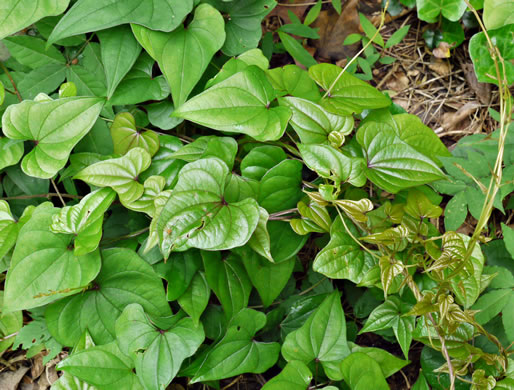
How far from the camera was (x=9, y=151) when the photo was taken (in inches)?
49.3

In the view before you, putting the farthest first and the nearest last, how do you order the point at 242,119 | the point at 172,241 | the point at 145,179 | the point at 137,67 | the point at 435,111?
the point at 435,111, the point at 137,67, the point at 145,179, the point at 242,119, the point at 172,241

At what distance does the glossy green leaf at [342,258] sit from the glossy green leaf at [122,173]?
22.2 inches

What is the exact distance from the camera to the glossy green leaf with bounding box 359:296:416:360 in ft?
4.02

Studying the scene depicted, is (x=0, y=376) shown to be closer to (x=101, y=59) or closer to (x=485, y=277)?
(x=101, y=59)

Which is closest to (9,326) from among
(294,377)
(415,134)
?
(294,377)

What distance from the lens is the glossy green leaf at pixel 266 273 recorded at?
1.25m

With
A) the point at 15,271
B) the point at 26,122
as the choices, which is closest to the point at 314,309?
the point at 15,271

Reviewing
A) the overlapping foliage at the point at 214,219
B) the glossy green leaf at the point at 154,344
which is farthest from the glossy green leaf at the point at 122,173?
the glossy green leaf at the point at 154,344

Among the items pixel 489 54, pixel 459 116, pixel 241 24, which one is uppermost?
pixel 241 24

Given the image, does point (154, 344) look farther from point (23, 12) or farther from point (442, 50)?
point (442, 50)

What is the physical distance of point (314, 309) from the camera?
1.35 meters

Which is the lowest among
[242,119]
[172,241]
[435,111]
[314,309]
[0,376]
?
[0,376]

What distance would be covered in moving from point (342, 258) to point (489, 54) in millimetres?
1003

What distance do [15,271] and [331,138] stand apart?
0.95m
